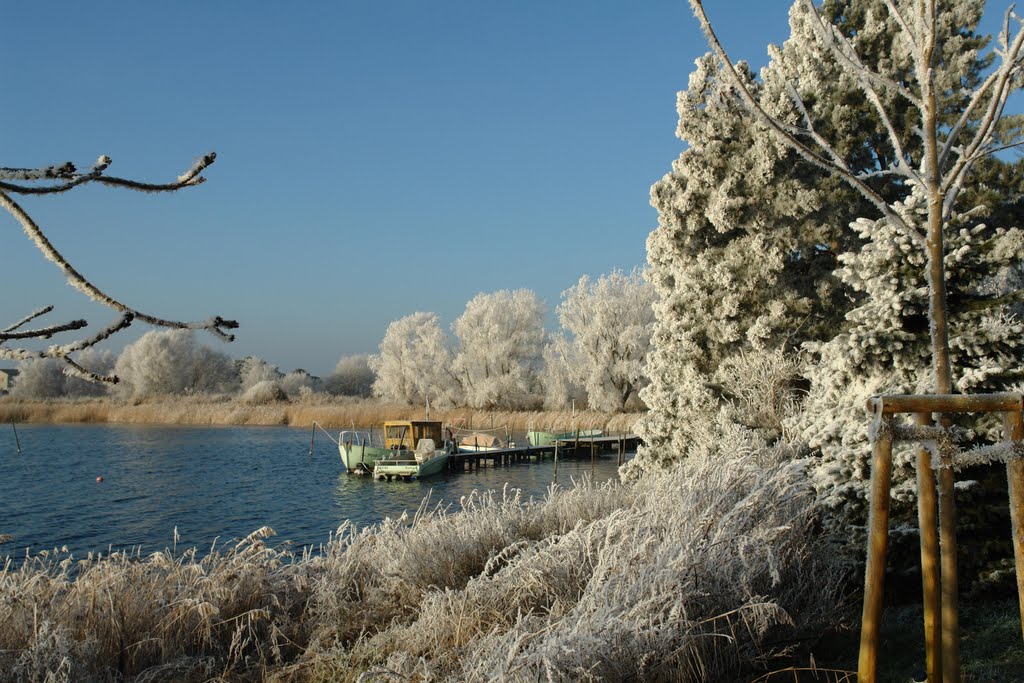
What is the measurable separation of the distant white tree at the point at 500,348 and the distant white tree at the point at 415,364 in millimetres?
1351

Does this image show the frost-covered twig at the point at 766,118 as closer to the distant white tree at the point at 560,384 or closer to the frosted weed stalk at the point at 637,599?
the frosted weed stalk at the point at 637,599

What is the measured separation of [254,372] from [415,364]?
26.7 metres

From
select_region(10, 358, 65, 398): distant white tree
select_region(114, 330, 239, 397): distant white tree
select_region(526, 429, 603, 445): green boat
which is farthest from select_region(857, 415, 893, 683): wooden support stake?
select_region(10, 358, 65, 398): distant white tree

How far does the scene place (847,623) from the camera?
265 inches

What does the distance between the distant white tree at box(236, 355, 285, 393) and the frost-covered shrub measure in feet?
34.0

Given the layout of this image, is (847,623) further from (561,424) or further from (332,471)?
(561,424)

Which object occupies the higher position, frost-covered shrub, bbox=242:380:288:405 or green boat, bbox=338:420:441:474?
frost-covered shrub, bbox=242:380:288:405

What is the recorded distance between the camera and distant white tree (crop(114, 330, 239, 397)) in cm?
7312

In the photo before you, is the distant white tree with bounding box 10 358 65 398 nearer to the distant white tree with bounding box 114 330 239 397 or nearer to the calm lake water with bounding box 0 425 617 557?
the distant white tree with bounding box 114 330 239 397

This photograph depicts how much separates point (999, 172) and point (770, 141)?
4.93 meters

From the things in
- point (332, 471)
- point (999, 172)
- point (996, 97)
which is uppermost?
point (999, 172)

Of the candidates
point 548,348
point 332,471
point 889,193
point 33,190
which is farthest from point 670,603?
point 548,348

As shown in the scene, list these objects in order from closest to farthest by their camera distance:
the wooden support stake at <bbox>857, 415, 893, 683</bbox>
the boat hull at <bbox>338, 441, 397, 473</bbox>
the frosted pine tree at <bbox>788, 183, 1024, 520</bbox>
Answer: the wooden support stake at <bbox>857, 415, 893, 683</bbox> < the frosted pine tree at <bbox>788, 183, 1024, 520</bbox> < the boat hull at <bbox>338, 441, 397, 473</bbox>

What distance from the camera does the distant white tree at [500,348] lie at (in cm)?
5759
